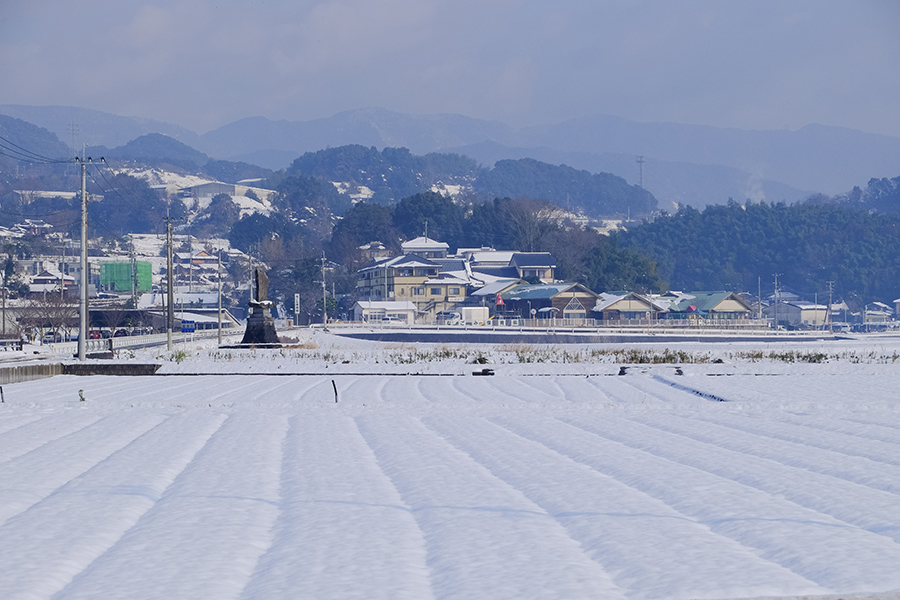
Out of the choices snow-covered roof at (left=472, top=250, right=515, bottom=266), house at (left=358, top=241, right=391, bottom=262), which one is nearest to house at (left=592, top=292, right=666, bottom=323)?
snow-covered roof at (left=472, top=250, right=515, bottom=266)

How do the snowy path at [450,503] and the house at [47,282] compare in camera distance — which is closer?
the snowy path at [450,503]

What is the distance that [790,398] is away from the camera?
16438 millimetres

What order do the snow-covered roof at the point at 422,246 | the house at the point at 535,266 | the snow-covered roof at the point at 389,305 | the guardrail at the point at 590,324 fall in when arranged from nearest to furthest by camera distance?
the guardrail at the point at 590,324 < the snow-covered roof at the point at 389,305 < the house at the point at 535,266 < the snow-covered roof at the point at 422,246

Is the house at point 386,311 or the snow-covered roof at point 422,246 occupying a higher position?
the snow-covered roof at point 422,246

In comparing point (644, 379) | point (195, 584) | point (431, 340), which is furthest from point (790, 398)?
point (431, 340)

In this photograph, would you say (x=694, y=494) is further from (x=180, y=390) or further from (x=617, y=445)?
Result: (x=180, y=390)

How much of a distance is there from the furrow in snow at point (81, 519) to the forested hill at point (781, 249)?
393 feet

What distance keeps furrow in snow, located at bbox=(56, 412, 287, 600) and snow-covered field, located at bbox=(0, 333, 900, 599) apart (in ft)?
0.08

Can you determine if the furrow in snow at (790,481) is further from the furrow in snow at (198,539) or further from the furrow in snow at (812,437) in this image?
the furrow in snow at (198,539)

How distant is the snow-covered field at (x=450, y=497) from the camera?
5.61m

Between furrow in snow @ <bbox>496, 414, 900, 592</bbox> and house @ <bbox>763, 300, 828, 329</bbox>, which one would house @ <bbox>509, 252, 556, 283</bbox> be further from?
furrow in snow @ <bbox>496, 414, 900, 592</bbox>

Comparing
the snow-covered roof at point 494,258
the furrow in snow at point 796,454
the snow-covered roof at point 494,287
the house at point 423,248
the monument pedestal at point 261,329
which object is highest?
the house at point 423,248

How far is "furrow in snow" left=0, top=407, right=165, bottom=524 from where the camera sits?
8023 mm

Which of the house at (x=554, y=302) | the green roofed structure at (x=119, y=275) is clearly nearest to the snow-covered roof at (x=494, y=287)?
the house at (x=554, y=302)
